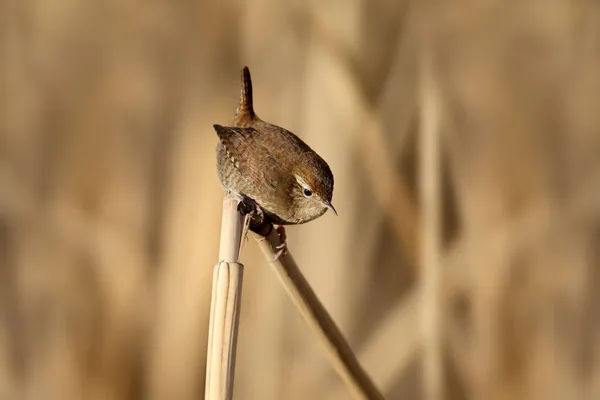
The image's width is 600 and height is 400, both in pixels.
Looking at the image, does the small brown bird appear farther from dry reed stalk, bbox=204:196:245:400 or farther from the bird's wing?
dry reed stalk, bbox=204:196:245:400

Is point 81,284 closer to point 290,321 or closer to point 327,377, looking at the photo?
point 290,321

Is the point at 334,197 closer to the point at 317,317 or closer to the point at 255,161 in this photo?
the point at 255,161

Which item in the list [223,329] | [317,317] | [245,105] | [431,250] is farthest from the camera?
[431,250]

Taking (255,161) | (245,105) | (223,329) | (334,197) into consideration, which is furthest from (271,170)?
(334,197)

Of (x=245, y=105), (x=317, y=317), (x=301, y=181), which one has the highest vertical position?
(x=245, y=105)

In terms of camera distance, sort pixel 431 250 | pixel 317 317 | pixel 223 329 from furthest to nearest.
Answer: pixel 431 250
pixel 317 317
pixel 223 329

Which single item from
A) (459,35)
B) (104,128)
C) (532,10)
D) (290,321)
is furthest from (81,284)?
(532,10)

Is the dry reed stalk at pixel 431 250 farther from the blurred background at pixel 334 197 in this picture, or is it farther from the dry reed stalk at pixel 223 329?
the dry reed stalk at pixel 223 329
